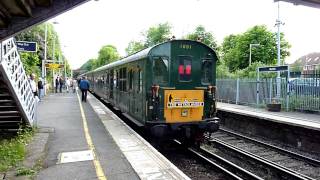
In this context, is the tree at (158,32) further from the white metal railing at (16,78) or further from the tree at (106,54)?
the tree at (106,54)

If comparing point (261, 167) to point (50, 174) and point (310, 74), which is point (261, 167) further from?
point (310, 74)

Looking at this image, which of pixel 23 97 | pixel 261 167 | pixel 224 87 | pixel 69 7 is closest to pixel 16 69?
pixel 23 97

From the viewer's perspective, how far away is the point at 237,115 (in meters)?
17.1

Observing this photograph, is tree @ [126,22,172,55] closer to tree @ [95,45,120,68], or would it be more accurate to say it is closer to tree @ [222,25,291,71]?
tree @ [222,25,291,71]

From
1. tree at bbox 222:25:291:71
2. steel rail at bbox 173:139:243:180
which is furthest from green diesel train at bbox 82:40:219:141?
tree at bbox 222:25:291:71

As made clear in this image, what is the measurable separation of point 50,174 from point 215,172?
3854 millimetres

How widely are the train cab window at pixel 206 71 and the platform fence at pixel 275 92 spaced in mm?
7557

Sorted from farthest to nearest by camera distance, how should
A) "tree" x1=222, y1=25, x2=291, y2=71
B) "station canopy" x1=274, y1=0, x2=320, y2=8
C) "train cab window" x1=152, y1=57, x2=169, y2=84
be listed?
"tree" x1=222, y1=25, x2=291, y2=71
"train cab window" x1=152, y1=57, x2=169, y2=84
"station canopy" x1=274, y1=0, x2=320, y2=8

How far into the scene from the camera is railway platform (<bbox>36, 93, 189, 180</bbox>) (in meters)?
7.11

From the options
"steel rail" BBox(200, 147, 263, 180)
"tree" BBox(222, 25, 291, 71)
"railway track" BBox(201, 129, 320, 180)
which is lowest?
"railway track" BBox(201, 129, 320, 180)

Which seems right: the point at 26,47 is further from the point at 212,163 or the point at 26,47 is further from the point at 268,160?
the point at 268,160

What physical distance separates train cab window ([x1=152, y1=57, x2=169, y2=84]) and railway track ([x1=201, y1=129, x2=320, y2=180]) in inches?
Answer: 112

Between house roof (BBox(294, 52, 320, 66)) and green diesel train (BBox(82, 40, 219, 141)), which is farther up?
house roof (BBox(294, 52, 320, 66))

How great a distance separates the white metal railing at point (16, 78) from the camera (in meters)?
9.36
